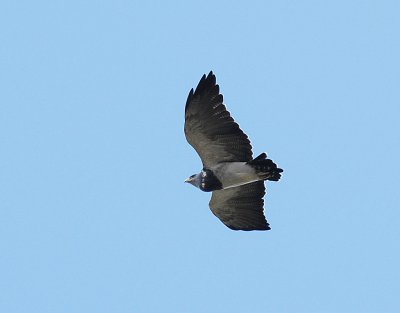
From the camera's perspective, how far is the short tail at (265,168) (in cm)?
2266

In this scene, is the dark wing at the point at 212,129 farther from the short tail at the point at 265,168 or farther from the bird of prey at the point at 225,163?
the short tail at the point at 265,168

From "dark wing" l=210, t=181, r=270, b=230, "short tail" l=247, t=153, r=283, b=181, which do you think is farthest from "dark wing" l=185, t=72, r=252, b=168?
"dark wing" l=210, t=181, r=270, b=230

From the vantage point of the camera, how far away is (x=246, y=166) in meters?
23.0

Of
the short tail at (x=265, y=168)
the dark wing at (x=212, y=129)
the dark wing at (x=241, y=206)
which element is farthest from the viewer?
the dark wing at (x=241, y=206)

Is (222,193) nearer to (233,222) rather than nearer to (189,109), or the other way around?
(233,222)

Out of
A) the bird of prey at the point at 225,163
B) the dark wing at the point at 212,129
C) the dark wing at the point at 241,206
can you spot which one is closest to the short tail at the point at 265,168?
the bird of prey at the point at 225,163

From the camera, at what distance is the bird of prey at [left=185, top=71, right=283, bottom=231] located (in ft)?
73.9

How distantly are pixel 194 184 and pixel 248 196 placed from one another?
1569 millimetres

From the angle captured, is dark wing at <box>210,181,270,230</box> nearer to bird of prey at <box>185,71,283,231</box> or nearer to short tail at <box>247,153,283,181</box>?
bird of prey at <box>185,71,283,231</box>

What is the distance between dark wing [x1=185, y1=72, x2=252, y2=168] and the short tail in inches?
22.1

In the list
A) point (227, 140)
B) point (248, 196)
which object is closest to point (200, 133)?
point (227, 140)

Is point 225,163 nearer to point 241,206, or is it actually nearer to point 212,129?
point 212,129

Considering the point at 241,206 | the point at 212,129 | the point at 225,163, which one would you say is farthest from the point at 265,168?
the point at 241,206

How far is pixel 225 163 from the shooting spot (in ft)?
77.5
